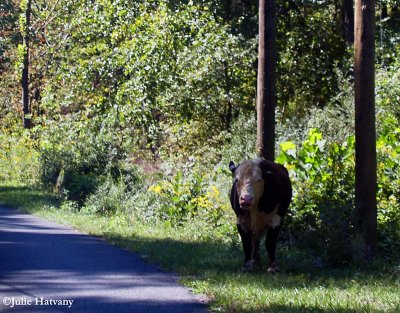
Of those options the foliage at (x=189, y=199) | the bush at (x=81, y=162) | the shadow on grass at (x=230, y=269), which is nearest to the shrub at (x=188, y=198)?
the foliage at (x=189, y=199)

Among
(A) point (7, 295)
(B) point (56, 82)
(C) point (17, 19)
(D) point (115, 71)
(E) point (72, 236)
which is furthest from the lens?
(C) point (17, 19)

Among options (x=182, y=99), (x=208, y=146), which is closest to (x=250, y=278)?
(x=208, y=146)

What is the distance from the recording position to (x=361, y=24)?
12.5m

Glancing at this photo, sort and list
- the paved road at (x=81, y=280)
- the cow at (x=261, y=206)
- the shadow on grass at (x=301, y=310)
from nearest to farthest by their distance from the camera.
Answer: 1. the shadow on grass at (x=301, y=310)
2. the paved road at (x=81, y=280)
3. the cow at (x=261, y=206)

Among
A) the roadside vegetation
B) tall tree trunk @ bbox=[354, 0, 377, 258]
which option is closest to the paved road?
the roadside vegetation

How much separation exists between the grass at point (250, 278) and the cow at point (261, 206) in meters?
0.43

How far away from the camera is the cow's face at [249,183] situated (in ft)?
36.5

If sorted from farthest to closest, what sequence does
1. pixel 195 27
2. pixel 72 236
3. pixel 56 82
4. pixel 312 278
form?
pixel 56 82, pixel 195 27, pixel 72 236, pixel 312 278

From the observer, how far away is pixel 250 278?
36.7ft

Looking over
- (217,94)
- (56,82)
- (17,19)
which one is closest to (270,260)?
(217,94)

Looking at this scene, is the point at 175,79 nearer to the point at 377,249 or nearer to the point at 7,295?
the point at 377,249

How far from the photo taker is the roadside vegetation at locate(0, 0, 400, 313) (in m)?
12.1

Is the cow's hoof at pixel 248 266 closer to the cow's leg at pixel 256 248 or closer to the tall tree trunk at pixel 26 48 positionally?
the cow's leg at pixel 256 248

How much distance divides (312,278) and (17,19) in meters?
34.0
